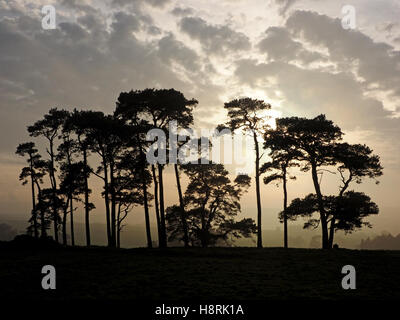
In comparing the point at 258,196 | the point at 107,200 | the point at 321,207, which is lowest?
the point at 321,207

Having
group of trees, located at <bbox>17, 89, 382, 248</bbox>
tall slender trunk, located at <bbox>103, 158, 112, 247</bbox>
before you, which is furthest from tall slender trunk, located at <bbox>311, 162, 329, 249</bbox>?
tall slender trunk, located at <bbox>103, 158, 112, 247</bbox>

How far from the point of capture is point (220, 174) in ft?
123

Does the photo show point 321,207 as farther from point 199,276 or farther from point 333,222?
point 199,276

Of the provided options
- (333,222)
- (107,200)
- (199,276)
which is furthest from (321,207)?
(107,200)

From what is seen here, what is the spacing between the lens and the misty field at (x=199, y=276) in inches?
534

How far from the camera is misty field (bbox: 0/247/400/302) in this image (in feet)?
44.5

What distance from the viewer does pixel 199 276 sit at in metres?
16.8

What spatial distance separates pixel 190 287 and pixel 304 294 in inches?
184

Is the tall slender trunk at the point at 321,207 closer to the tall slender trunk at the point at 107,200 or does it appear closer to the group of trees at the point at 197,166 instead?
the group of trees at the point at 197,166

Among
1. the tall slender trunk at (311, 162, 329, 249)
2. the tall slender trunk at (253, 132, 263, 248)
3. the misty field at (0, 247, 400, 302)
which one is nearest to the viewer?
the misty field at (0, 247, 400, 302)

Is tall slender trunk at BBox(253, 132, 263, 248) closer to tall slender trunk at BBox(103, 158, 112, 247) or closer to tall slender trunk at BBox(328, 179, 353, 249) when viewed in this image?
tall slender trunk at BBox(328, 179, 353, 249)
